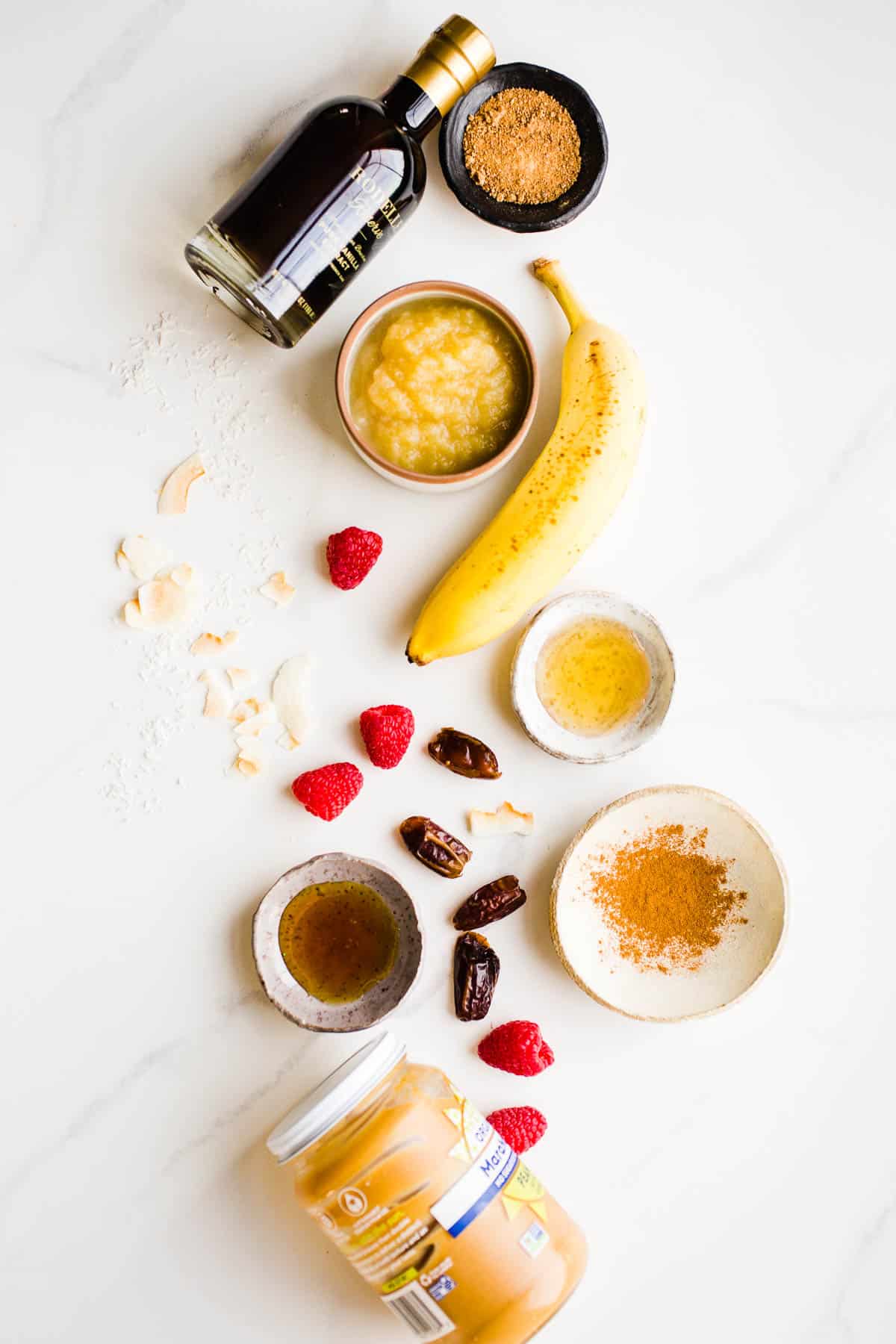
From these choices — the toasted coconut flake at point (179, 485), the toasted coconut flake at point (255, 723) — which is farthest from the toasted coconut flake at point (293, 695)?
the toasted coconut flake at point (179, 485)

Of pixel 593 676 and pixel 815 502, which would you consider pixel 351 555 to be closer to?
pixel 593 676

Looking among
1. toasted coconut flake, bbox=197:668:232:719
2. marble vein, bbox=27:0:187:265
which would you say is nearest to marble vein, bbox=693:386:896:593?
toasted coconut flake, bbox=197:668:232:719

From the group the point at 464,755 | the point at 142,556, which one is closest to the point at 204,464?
the point at 142,556

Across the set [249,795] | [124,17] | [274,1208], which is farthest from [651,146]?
[274,1208]

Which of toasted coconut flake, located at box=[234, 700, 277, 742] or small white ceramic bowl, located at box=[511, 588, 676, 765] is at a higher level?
small white ceramic bowl, located at box=[511, 588, 676, 765]

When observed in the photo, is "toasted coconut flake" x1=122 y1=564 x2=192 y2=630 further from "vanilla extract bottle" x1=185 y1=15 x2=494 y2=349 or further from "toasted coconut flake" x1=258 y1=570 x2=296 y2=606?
"vanilla extract bottle" x1=185 y1=15 x2=494 y2=349

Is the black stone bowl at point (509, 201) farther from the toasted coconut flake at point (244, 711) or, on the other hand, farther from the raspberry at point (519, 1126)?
the raspberry at point (519, 1126)

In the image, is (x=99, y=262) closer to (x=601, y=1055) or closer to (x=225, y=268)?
(x=225, y=268)
